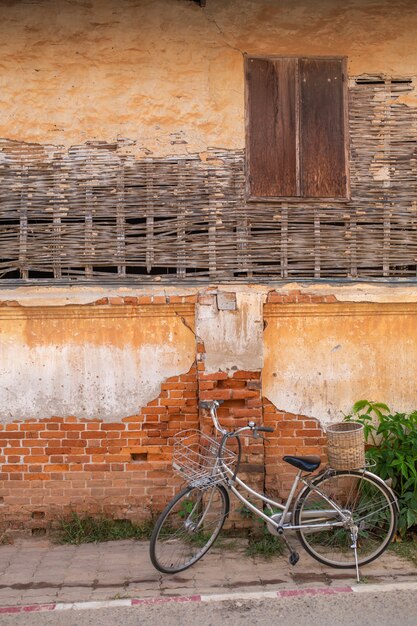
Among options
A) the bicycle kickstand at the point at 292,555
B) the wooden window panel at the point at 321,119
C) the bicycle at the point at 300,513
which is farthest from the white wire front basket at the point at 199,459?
the wooden window panel at the point at 321,119

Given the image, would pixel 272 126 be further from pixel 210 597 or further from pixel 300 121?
pixel 210 597

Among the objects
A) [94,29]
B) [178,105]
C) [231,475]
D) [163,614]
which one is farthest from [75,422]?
[94,29]

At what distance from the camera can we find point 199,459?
210 inches

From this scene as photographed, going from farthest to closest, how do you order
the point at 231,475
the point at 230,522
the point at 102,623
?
the point at 230,522 → the point at 231,475 → the point at 102,623

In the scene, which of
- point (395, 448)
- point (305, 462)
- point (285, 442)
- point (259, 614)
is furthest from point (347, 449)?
point (259, 614)

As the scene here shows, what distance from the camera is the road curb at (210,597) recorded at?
417 centimetres

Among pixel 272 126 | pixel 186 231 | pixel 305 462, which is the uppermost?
pixel 272 126

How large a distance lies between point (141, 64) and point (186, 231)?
160 cm

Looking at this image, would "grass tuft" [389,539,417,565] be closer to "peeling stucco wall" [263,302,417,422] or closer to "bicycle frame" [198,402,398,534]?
"bicycle frame" [198,402,398,534]

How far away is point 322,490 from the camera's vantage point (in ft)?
15.7

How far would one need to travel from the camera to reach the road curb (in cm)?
417

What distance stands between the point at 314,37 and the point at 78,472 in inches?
181

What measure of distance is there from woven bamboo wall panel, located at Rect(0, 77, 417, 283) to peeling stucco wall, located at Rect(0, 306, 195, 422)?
39 centimetres

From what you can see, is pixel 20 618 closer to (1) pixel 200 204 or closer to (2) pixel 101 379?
(2) pixel 101 379
